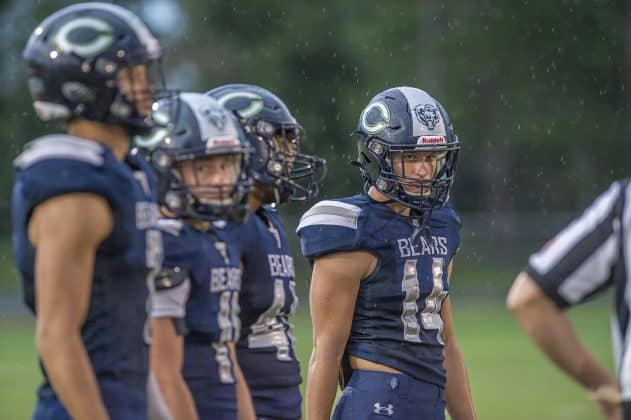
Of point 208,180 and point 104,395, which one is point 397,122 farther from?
point 104,395

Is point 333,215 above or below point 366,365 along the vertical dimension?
above

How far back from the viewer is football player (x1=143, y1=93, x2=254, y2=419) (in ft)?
13.3

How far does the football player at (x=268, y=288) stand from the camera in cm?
466

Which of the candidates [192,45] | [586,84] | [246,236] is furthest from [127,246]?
[192,45]

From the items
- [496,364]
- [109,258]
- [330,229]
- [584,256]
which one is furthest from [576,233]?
[496,364]

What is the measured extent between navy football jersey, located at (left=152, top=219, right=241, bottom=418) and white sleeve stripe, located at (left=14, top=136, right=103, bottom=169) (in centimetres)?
70

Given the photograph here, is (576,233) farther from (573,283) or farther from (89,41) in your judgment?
(89,41)

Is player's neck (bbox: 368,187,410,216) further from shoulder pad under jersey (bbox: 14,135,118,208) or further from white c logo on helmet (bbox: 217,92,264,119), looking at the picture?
shoulder pad under jersey (bbox: 14,135,118,208)

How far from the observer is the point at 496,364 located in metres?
14.5

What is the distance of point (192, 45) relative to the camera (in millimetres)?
32406

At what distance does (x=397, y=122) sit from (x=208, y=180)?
109 centimetres

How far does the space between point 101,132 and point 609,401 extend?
1.50 meters

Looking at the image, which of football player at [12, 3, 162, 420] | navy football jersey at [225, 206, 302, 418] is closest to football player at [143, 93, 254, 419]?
navy football jersey at [225, 206, 302, 418]

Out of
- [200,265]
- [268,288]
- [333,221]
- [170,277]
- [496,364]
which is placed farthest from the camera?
[496,364]
